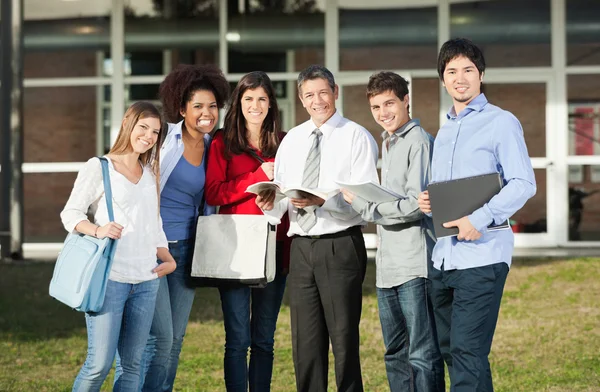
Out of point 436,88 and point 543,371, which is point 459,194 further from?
→ point 436,88

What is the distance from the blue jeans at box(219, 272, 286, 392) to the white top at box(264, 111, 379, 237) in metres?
0.42

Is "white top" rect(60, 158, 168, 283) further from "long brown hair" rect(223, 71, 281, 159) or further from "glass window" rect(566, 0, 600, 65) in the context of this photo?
"glass window" rect(566, 0, 600, 65)

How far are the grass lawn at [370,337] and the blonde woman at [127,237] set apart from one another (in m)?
2.32

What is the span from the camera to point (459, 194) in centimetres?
418

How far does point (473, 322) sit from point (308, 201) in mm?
1031

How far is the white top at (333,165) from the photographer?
471 cm

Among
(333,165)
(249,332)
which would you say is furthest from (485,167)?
(249,332)

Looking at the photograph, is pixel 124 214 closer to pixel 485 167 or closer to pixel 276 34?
pixel 485 167

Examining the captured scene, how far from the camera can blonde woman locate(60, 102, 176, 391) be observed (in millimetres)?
4344

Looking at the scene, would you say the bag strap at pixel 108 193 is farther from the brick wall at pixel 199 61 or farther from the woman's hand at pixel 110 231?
the brick wall at pixel 199 61

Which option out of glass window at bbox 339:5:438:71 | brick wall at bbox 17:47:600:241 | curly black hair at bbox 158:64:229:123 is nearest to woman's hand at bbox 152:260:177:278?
curly black hair at bbox 158:64:229:123

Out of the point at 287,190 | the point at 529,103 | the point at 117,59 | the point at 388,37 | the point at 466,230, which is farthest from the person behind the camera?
the point at 117,59

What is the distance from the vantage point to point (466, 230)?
4.13 m

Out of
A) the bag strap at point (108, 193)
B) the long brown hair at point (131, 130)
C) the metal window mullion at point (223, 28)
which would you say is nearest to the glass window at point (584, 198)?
the metal window mullion at point (223, 28)
